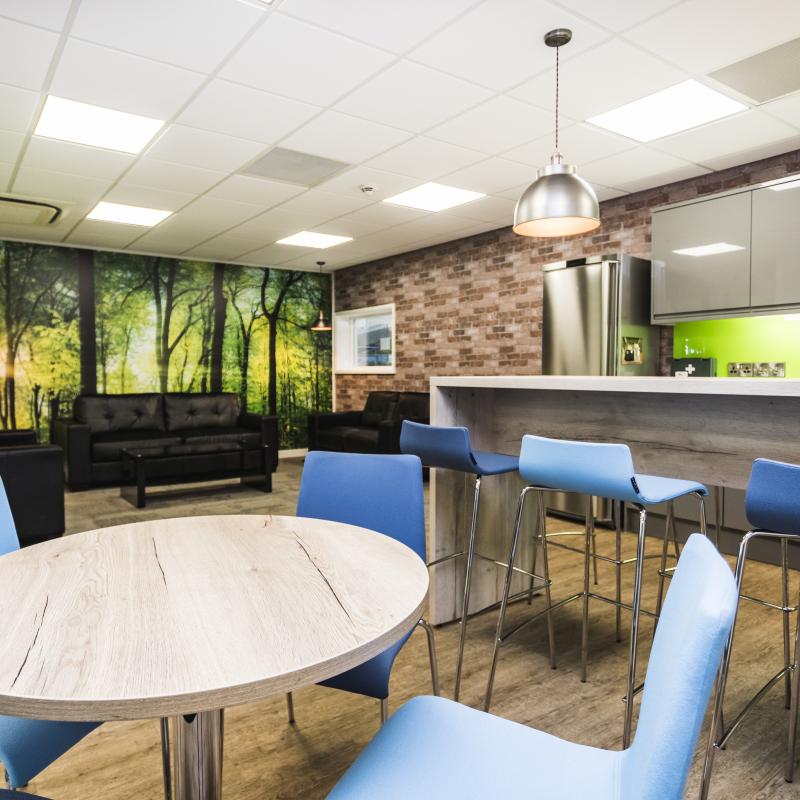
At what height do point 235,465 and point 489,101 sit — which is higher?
point 489,101

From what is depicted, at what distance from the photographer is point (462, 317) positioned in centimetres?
665

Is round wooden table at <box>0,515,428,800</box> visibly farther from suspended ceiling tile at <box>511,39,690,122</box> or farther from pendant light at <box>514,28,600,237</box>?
suspended ceiling tile at <box>511,39,690,122</box>

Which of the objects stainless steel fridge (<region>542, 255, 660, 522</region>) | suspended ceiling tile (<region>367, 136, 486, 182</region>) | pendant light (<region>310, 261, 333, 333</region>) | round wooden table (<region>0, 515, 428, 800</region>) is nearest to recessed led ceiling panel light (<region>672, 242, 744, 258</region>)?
stainless steel fridge (<region>542, 255, 660, 522</region>)

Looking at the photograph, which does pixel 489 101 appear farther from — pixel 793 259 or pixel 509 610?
pixel 509 610

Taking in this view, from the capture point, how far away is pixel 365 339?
337 inches

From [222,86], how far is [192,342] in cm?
495

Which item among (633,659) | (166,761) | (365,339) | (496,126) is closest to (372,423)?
(365,339)

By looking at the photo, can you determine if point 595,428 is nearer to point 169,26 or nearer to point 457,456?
point 457,456

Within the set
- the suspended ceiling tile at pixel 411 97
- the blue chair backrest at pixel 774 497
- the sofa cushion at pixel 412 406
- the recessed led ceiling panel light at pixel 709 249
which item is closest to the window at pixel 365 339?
the sofa cushion at pixel 412 406

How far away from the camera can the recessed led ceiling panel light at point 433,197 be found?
16.1 feet

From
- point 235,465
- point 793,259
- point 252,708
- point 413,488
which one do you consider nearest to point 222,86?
point 413,488

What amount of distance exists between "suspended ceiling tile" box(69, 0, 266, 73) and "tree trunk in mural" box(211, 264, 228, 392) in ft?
16.9

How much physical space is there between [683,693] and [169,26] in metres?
3.00

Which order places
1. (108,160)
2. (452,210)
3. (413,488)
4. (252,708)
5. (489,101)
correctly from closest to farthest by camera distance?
1. (413,488)
2. (252,708)
3. (489,101)
4. (108,160)
5. (452,210)
